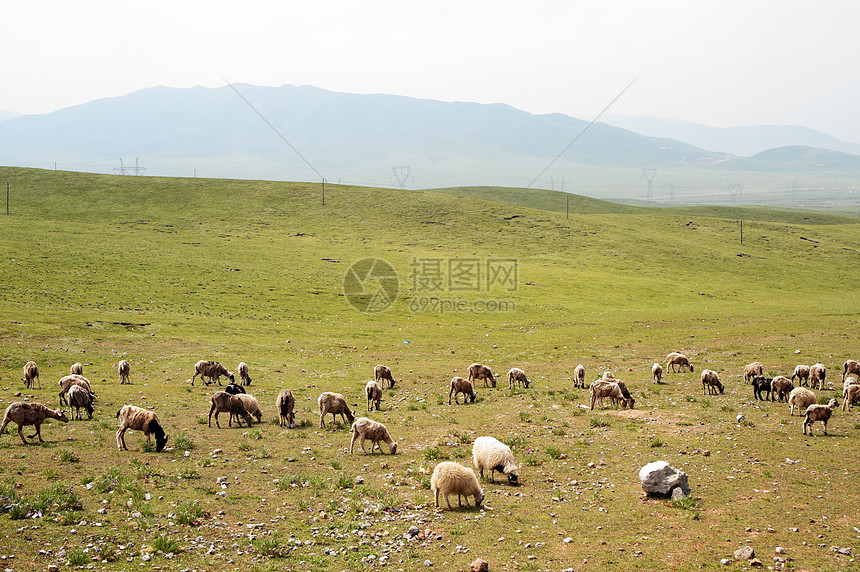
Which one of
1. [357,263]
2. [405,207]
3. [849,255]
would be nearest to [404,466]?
[357,263]

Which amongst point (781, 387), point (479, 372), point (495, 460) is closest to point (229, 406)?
point (495, 460)

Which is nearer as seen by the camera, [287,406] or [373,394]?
[287,406]

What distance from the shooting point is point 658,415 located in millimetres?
22875

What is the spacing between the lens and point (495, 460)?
626 inches

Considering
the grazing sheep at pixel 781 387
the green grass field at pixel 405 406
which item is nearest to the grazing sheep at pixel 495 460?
the green grass field at pixel 405 406

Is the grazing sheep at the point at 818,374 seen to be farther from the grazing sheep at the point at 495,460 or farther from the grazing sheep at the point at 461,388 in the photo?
the grazing sheep at the point at 495,460

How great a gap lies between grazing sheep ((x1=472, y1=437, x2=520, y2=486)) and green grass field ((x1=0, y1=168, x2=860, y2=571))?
49 cm

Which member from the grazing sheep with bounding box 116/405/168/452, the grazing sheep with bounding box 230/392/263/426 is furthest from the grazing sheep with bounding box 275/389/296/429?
the grazing sheep with bounding box 116/405/168/452

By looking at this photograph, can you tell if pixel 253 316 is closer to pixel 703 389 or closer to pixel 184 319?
pixel 184 319

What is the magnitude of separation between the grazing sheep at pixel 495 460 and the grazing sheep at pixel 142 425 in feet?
33.0

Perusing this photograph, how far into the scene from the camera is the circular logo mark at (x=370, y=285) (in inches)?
2516

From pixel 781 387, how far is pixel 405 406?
55.8 feet

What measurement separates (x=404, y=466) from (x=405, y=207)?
110560 millimetres

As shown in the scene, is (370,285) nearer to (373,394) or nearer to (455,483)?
(373,394)
